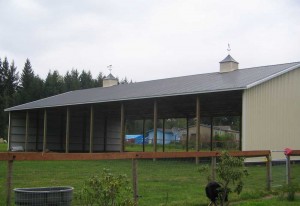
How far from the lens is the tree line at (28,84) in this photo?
79.4 m

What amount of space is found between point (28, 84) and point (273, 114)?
2763 inches

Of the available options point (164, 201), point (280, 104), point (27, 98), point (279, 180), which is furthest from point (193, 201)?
point (27, 98)

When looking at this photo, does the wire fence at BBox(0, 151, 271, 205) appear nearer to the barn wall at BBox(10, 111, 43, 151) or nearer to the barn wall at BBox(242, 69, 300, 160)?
the barn wall at BBox(242, 69, 300, 160)

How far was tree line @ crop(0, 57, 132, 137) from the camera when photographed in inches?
3125

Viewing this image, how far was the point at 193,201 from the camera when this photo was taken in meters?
10.3

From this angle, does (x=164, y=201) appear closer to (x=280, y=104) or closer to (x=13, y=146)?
(x=280, y=104)

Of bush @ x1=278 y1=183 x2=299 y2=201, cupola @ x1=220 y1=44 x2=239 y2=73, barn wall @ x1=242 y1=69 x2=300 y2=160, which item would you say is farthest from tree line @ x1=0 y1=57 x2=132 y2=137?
bush @ x1=278 y1=183 x2=299 y2=201

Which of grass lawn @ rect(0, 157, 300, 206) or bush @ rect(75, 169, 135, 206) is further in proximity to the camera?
grass lawn @ rect(0, 157, 300, 206)

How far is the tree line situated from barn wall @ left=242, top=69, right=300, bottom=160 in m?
60.9

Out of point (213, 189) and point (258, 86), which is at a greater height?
point (258, 86)

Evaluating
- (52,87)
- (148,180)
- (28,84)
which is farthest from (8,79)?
(148,180)

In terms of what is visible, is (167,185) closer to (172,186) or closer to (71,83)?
(172,186)

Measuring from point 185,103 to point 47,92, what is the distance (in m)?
53.9

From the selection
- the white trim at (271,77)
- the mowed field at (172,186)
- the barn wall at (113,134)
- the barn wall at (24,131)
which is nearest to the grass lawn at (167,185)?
the mowed field at (172,186)
